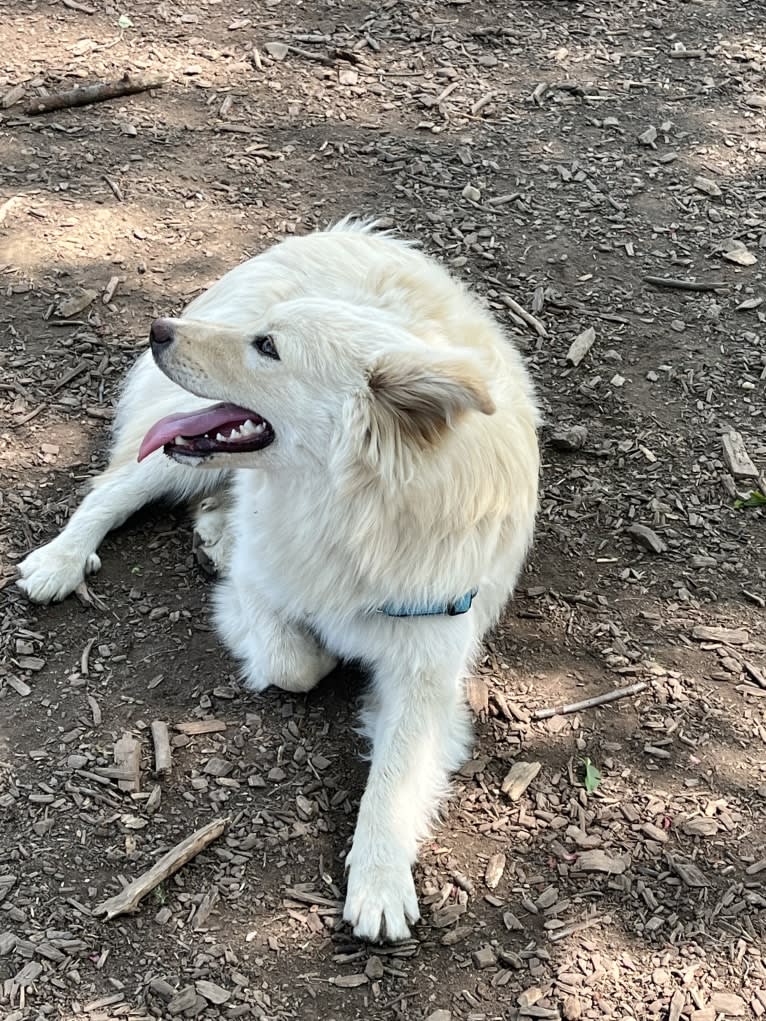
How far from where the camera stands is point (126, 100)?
6.54m

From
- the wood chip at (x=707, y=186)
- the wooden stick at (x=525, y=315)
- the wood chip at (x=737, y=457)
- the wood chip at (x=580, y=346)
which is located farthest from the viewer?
the wood chip at (x=707, y=186)

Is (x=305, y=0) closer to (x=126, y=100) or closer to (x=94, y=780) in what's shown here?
(x=126, y=100)

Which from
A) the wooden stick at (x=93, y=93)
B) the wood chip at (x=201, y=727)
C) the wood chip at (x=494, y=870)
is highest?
the wooden stick at (x=93, y=93)

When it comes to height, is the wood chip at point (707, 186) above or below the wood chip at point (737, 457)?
above

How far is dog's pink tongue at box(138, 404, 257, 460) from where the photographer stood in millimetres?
3371

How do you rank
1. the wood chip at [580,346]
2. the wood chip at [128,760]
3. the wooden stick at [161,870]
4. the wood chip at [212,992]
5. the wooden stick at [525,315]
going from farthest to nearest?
1. the wooden stick at [525,315]
2. the wood chip at [580,346]
3. the wood chip at [128,760]
4. the wooden stick at [161,870]
5. the wood chip at [212,992]

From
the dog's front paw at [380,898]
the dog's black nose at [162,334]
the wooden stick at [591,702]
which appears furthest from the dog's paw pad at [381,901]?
the dog's black nose at [162,334]

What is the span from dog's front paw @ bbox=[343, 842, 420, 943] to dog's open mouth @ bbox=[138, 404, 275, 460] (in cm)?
132

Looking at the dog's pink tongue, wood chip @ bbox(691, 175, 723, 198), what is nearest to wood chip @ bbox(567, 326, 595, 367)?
wood chip @ bbox(691, 175, 723, 198)

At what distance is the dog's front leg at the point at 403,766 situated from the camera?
10.3 feet

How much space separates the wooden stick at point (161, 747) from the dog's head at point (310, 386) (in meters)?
0.97

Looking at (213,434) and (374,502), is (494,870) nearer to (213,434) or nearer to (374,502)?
(374,502)

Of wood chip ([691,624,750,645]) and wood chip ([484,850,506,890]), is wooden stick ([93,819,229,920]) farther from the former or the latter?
wood chip ([691,624,750,645])

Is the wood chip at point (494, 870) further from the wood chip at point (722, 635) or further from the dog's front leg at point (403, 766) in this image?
the wood chip at point (722, 635)
